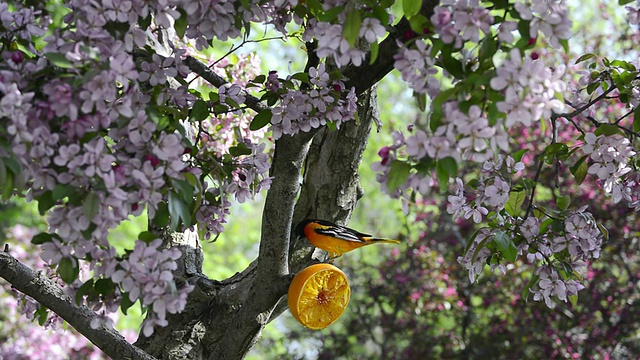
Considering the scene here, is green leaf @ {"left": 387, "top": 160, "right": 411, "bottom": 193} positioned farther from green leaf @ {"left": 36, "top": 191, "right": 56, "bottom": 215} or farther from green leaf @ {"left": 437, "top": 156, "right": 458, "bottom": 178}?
green leaf @ {"left": 36, "top": 191, "right": 56, "bottom": 215}

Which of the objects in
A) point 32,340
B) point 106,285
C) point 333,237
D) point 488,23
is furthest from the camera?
point 32,340

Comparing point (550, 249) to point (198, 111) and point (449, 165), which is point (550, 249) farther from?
point (198, 111)

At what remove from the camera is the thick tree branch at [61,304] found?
7.04ft

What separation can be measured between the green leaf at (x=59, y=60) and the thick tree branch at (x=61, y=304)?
1.00 meters

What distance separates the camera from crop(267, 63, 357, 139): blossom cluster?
73.6 inches

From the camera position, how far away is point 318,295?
7.51 ft

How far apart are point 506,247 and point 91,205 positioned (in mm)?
1014

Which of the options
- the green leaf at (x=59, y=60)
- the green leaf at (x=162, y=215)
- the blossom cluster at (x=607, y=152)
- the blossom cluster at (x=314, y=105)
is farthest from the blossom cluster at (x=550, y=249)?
the green leaf at (x=59, y=60)

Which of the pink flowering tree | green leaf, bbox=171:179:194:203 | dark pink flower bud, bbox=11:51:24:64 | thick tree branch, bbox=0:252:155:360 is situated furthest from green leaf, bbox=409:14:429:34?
thick tree branch, bbox=0:252:155:360

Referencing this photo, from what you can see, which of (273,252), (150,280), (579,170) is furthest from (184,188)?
(579,170)

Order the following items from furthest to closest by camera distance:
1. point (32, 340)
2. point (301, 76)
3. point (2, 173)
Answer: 1. point (32, 340)
2. point (301, 76)
3. point (2, 173)

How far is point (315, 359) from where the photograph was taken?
5281mm

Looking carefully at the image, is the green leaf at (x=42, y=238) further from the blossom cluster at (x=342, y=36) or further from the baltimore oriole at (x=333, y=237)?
the baltimore oriole at (x=333, y=237)

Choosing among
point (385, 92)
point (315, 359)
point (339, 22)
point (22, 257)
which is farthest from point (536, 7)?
point (385, 92)
